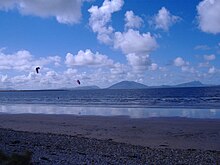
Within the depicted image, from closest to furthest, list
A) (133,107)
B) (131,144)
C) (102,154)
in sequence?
(102,154) → (131,144) → (133,107)

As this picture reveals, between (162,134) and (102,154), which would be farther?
(162,134)

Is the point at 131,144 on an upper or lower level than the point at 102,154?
lower

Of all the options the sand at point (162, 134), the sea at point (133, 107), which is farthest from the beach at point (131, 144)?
the sea at point (133, 107)

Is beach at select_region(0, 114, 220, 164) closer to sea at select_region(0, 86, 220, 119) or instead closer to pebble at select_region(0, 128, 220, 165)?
pebble at select_region(0, 128, 220, 165)

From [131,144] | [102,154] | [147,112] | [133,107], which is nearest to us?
[102,154]

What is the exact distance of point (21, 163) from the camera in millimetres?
8211

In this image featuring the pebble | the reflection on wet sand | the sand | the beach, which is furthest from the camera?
the reflection on wet sand

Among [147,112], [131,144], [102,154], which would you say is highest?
[147,112]

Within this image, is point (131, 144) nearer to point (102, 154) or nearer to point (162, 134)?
point (102, 154)

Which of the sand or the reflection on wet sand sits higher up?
the reflection on wet sand

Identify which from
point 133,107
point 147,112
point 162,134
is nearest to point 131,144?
point 162,134

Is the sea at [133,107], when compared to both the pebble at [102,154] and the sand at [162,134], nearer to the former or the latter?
the sand at [162,134]

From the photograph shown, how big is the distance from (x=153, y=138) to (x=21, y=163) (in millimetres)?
11503

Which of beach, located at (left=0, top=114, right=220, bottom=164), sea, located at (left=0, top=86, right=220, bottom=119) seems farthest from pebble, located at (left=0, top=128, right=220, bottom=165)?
sea, located at (left=0, top=86, right=220, bottom=119)
